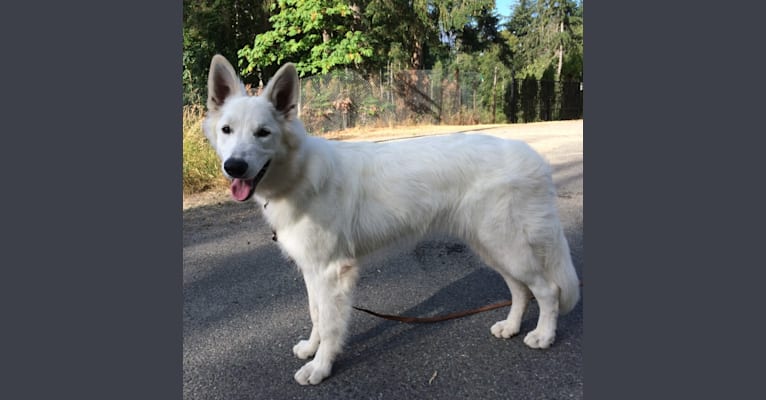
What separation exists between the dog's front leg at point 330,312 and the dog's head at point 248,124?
71 centimetres

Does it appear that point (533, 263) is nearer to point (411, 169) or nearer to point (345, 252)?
→ point (411, 169)

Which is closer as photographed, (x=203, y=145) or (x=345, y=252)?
(x=345, y=252)

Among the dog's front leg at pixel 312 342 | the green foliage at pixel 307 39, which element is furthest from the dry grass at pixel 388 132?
the dog's front leg at pixel 312 342

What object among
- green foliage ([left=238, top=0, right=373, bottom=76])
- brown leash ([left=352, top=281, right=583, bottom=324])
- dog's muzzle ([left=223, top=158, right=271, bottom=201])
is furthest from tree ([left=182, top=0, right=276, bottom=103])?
brown leash ([left=352, top=281, right=583, bottom=324])

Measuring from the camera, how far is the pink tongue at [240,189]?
6.86 ft

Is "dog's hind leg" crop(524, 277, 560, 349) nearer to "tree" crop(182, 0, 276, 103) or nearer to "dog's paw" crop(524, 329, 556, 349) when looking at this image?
"dog's paw" crop(524, 329, 556, 349)

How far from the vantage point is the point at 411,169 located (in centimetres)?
251

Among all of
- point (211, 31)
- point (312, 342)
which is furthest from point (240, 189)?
point (211, 31)

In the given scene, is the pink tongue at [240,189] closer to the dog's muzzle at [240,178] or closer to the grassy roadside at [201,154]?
the dog's muzzle at [240,178]

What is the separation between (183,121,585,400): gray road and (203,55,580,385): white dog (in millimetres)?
204

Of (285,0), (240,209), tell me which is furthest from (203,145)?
(285,0)

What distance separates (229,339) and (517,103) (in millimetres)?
4760

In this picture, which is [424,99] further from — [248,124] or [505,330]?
[248,124]

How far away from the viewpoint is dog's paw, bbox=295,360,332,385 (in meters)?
2.40
